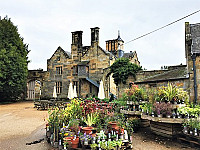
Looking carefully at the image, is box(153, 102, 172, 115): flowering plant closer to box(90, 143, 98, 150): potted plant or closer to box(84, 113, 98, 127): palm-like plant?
box(84, 113, 98, 127): palm-like plant

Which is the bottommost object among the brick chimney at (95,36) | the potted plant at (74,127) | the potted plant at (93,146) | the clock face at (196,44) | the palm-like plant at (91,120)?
the potted plant at (93,146)

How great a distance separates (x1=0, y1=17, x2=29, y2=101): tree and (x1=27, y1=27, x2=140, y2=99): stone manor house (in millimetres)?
3539

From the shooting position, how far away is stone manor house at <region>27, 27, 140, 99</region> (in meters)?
22.9

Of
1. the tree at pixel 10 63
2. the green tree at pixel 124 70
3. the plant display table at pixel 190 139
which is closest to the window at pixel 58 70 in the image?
the tree at pixel 10 63

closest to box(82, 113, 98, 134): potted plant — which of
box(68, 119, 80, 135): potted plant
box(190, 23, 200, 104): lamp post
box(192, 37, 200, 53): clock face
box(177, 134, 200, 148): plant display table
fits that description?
box(68, 119, 80, 135): potted plant

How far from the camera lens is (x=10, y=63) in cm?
2330

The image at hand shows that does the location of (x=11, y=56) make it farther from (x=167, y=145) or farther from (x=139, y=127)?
(x=167, y=145)

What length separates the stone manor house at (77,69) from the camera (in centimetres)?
2294

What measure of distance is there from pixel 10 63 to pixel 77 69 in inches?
338

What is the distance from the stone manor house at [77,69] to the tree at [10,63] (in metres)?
3.54

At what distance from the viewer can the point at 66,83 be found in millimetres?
25484

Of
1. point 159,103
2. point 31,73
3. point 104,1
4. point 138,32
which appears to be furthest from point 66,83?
point 159,103

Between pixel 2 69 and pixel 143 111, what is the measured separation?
794 inches

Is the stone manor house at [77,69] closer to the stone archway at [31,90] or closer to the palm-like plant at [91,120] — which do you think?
the stone archway at [31,90]
